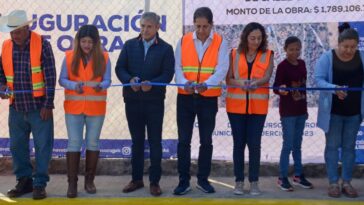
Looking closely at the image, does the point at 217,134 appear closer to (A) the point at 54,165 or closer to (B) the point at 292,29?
(B) the point at 292,29

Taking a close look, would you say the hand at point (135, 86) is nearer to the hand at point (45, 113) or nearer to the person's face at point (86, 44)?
the person's face at point (86, 44)

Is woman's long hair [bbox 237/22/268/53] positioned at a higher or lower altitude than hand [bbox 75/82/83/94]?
higher

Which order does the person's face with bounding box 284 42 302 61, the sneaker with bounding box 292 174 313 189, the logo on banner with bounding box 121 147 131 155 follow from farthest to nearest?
the logo on banner with bounding box 121 147 131 155 → the sneaker with bounding box 292 174 313 189 → the person's face with bounding box 284 42 302 61

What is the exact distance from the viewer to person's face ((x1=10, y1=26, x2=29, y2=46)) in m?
5.62

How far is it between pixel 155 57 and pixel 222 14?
125cm

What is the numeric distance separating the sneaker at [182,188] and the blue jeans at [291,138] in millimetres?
1072

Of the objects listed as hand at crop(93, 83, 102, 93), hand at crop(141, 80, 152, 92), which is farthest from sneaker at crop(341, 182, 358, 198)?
hand at crop(93, 83, 102, 93)

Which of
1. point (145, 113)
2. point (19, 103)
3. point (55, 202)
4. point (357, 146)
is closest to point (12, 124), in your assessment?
point (19, 103)

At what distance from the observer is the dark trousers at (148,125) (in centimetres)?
587

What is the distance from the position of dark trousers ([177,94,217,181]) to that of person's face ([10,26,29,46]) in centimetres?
168

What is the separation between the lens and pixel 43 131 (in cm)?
578

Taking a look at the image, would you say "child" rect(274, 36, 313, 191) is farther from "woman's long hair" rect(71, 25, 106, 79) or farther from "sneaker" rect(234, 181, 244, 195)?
"woman's long hair" rect(71, 25, 106, 79)

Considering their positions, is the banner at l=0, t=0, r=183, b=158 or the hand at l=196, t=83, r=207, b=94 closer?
the hand at l=196, t=83, r=207, b=94

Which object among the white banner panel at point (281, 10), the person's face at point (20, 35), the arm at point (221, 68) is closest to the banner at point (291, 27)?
the white banner panel at point (281, 10)
